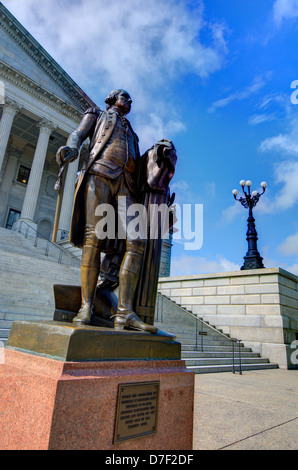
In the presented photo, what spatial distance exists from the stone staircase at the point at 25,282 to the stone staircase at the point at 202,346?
4.45 m

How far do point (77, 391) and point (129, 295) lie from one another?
1041mm

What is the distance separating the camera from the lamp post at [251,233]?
14117 millimetres

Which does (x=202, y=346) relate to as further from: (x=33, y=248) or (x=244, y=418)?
(x=33, y=248)

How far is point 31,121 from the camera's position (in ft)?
95.8

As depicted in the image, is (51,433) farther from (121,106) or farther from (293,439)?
(121,106)

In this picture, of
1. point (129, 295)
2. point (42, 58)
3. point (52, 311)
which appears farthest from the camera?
point (42, 58)

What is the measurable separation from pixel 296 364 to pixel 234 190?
943 centimetres

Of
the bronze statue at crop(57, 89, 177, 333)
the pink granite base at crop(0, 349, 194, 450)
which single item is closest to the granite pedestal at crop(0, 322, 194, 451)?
→ the pink granite base at crop(0, 349, 194, 450)

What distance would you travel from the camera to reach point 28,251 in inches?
732

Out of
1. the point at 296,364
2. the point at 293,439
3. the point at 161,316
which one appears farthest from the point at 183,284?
the point at 293,439

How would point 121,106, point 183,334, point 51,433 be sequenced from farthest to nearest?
point 183,334
point 121,106
point 51,433

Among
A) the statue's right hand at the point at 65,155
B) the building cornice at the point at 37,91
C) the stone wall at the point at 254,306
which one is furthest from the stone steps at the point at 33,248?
the statue's right hand at the point at 65,155

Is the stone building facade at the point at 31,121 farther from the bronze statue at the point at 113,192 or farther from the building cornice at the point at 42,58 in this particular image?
the bronze statue at the point at 113,192

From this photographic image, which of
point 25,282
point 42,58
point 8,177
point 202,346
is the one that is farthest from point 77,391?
point 42,58
